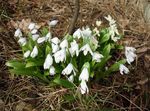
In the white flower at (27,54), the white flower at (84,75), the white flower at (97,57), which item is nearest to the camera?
the white flower at (84,75)

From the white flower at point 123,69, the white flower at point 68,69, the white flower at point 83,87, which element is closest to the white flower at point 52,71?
the white flower at point 68,69

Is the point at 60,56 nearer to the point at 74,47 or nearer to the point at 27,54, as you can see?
the point at 74,47

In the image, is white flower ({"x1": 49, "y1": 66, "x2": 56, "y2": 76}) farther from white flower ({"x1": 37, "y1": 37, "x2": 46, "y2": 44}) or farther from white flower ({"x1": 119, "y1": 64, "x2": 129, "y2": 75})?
white flower ({"x1": 119, "y1": 64, "x2": 129, "y2": 75})

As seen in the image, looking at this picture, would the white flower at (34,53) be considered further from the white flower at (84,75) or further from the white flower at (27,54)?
the white flower at (84,75)

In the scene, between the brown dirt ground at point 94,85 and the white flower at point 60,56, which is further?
the brown dirt ground at point 94,85

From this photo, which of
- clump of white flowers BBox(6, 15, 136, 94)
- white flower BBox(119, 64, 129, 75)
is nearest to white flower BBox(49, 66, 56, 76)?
clump of white flowers BBox(6, 15, 136, 94)

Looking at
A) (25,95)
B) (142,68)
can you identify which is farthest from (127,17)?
(25,95)
